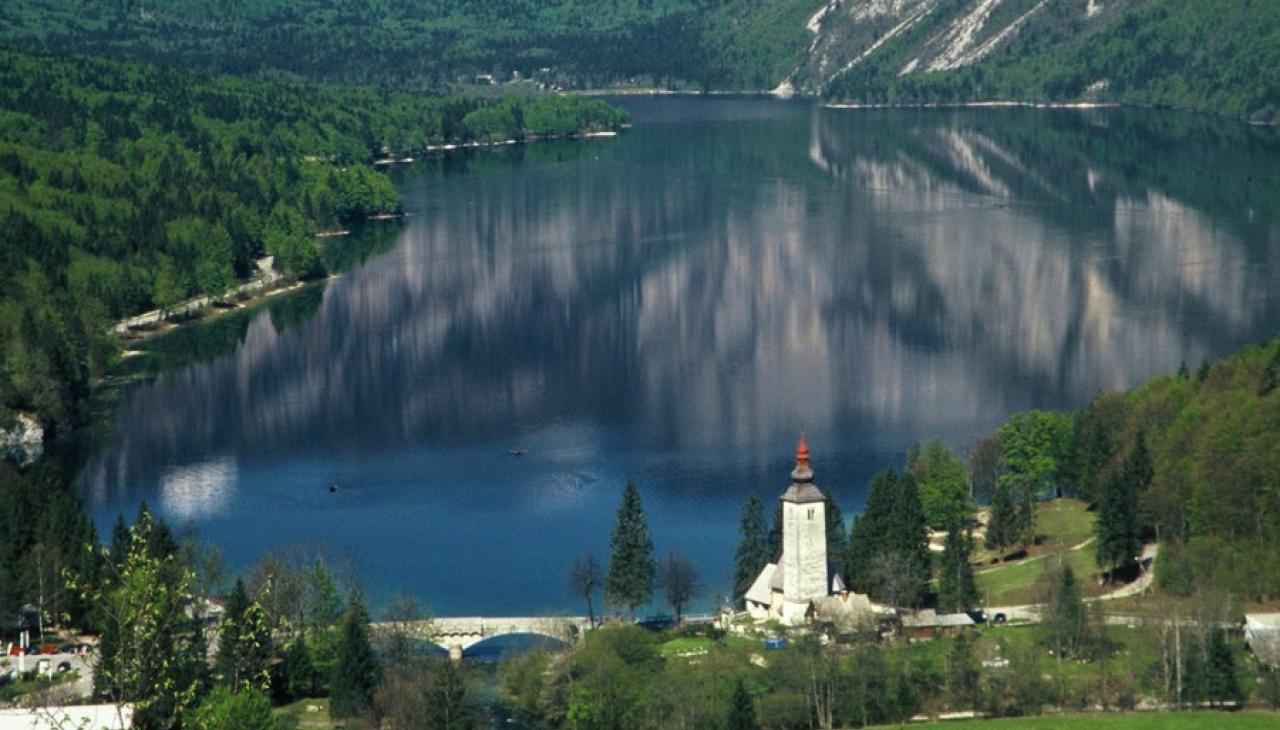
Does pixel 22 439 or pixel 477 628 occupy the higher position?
pixel 477 628

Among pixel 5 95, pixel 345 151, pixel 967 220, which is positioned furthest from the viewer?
pixel 345 151

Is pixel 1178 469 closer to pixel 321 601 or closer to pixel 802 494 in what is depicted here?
pixel 802 494

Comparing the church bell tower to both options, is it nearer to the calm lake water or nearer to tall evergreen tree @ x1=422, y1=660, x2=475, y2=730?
the calm lake water

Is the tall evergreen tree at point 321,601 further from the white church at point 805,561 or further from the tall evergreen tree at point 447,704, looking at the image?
the white church at point 805,561

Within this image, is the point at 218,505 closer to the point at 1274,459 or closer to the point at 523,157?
the point at 1274,459

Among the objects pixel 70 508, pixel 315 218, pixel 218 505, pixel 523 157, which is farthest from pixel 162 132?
pixel 70 508

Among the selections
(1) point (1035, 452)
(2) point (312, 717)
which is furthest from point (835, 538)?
(2) point (312, 717)
